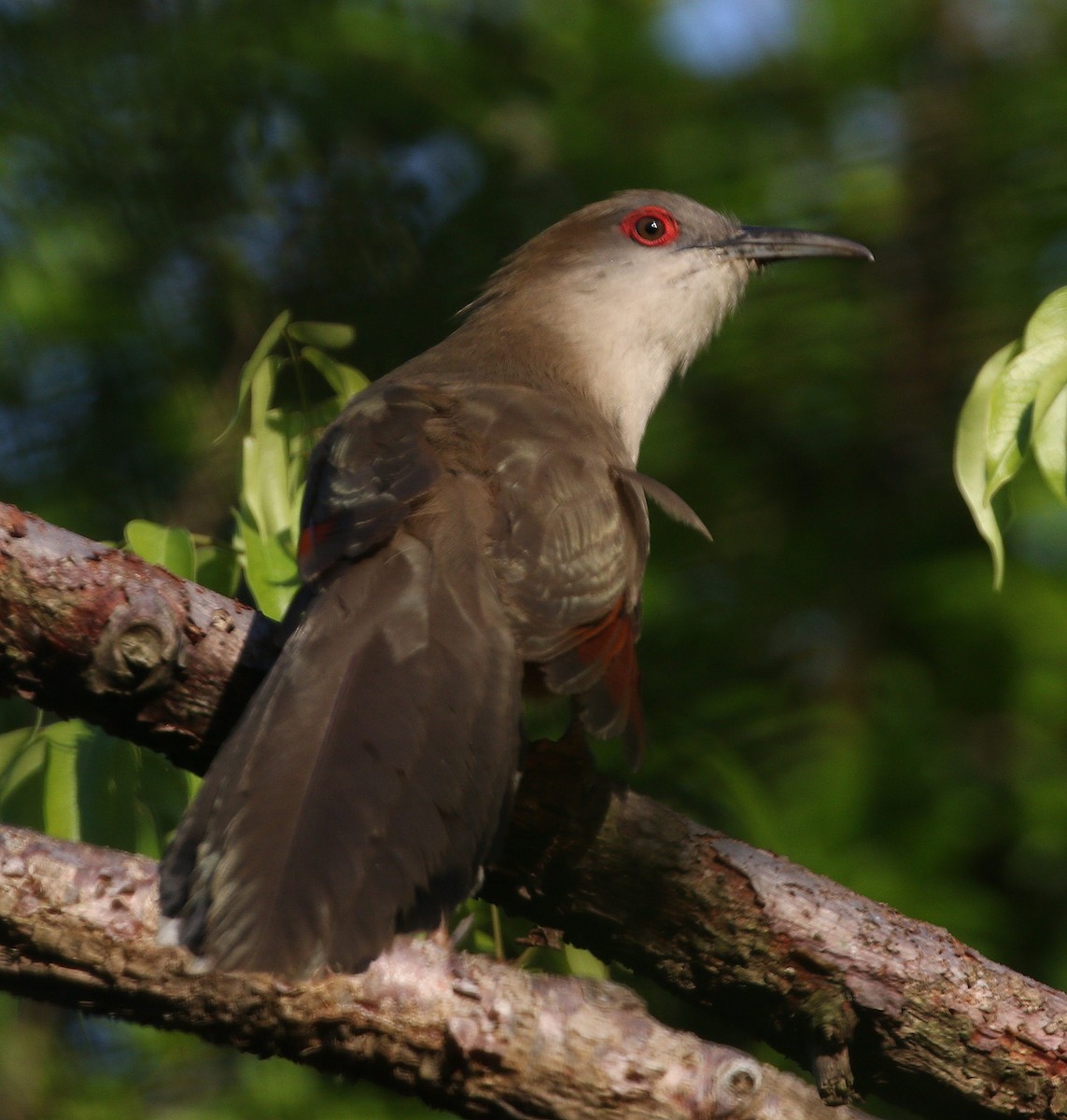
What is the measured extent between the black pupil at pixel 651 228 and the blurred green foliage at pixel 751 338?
0.92m

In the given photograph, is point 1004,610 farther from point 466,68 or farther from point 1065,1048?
point 466,68

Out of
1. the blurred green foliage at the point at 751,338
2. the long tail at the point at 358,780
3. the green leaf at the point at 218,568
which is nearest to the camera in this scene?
the long tail at the point at 358,780

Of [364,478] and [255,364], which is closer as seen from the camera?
[364,478]

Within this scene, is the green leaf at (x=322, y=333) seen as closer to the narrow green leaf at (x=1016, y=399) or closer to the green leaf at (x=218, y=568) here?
the green leaf at (x=218, y=568)

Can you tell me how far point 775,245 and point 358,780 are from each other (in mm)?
2756

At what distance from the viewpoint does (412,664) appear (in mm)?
2488

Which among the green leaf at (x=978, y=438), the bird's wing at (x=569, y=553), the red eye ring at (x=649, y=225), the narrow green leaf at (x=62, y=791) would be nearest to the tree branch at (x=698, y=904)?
the narrow green leaf at (x=62, y=791)

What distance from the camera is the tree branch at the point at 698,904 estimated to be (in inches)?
105

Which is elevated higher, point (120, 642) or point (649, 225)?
point (649, 225)

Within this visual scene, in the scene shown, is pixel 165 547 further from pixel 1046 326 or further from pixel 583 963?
pixel 1046 326

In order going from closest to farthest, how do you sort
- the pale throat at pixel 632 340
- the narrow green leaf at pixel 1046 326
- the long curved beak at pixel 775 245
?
the narrow green leaf at pixel 1046 326
the pale throat at pixel 632 340
the long curved beak at pixel 775 245

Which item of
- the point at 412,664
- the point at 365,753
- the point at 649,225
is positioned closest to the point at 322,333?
the point at 412,664

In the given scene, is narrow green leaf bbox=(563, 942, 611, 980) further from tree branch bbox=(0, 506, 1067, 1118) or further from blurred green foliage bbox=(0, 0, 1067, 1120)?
blurred green foliage bbox=(0, 0, 1067, 1120)

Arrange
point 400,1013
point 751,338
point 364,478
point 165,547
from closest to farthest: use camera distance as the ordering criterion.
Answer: point 400,1013 → point 364,478 → point 165,547 → point 751,338
